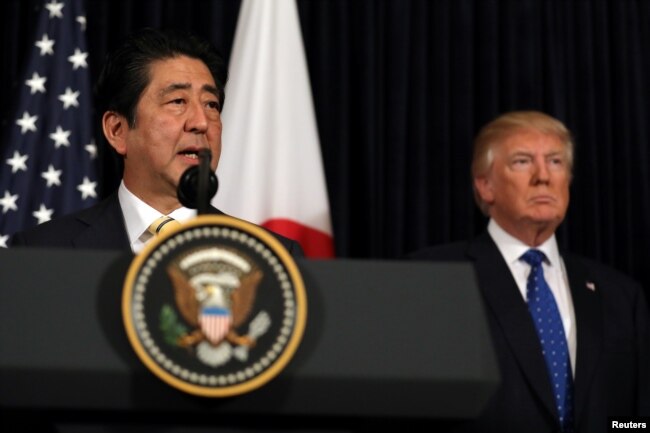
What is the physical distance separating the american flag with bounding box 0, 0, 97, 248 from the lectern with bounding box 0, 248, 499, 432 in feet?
6.68

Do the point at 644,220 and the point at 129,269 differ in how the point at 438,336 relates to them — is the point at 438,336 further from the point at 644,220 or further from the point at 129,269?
the point at 644,220

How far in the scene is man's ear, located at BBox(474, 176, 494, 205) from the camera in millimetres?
3197

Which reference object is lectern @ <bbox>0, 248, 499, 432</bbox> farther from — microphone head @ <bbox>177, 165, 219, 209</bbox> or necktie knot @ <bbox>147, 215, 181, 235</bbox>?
necktie knot @ <bbox>147, 215, 181, 235</bbox>

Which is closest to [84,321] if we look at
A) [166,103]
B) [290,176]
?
[166,103]

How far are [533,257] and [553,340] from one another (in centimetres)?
29

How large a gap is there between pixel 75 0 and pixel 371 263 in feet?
8.23

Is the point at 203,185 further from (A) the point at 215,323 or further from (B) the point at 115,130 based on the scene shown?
(B) the point at 115,130

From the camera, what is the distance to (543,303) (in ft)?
9.24

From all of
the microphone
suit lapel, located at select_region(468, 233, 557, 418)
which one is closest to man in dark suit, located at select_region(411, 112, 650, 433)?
suit lapel, located at select_region(468, 233, 557, 418)

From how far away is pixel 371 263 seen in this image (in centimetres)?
92

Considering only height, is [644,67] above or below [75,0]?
below

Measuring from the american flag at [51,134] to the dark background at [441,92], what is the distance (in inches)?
9.2

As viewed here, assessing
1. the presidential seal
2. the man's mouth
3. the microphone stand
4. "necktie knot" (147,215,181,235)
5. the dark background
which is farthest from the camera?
the dark background

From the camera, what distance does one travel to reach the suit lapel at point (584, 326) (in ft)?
8.79
